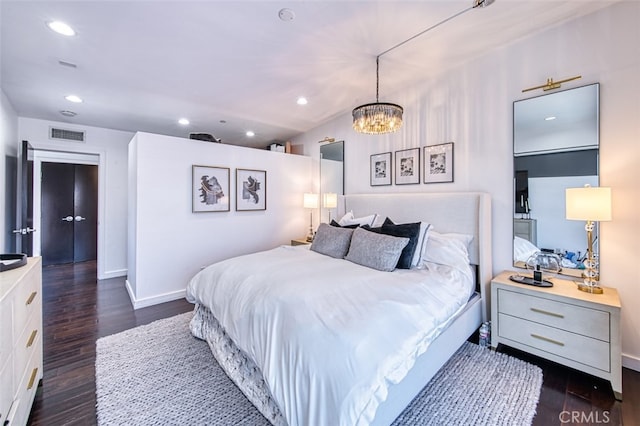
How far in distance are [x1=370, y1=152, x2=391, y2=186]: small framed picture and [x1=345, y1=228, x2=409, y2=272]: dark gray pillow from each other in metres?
1.33

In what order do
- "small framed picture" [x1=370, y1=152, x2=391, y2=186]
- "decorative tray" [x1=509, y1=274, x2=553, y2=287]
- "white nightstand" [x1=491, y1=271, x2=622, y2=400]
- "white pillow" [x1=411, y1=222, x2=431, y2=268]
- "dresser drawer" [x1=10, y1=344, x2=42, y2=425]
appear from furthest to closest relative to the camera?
1. "small framed picture" [x1=370, y1=152, x2=391, y2=186]
2. "white pillow" [x1=411, y1=222, x2=431, y2=268]
3. "decorative tray" [x1=509, y1=274, x2=553, y2=287]
4. "white nightstand" [x1=491, y1=271, x2=622, y2=400]
5. "dresser drawer" [x1=10, y1=344, x2=42, y2=425]

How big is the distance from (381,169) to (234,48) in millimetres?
2375

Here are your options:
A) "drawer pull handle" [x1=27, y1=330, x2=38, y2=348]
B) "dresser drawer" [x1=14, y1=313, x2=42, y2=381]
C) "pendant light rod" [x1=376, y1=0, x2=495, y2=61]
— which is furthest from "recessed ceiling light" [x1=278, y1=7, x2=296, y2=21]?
"drawer pull handle" [x1=27, y1=330, x2=38, y2=348]

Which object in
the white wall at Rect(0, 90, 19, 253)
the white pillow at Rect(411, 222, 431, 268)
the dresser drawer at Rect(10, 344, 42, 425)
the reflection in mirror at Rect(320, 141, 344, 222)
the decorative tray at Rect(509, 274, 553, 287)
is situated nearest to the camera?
the dresser drawer at Rect(10, 344, 42, 425)

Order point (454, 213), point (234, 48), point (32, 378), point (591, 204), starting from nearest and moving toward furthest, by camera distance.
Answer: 1. point (32, 378)
2. point (591, 204)
3. point (234, 48)
4. point (454, 213)

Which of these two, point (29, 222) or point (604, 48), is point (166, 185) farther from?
point (604, 48)

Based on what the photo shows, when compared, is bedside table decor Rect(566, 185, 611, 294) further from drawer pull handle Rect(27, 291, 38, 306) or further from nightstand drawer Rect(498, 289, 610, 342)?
drawer pull handle Rect(27, 291, 38, 306)

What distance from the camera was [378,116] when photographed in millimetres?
2377

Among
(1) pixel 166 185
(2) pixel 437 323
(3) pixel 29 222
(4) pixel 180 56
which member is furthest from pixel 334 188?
(3) pixel 29 222

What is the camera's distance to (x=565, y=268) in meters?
2.43

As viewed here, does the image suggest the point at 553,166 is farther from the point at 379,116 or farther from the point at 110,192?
the point at 110,192

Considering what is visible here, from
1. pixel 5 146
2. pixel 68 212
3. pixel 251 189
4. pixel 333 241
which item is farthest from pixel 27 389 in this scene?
pixel 68 212

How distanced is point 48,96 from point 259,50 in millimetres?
2875

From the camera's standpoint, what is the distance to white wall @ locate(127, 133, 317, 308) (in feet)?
11.2
